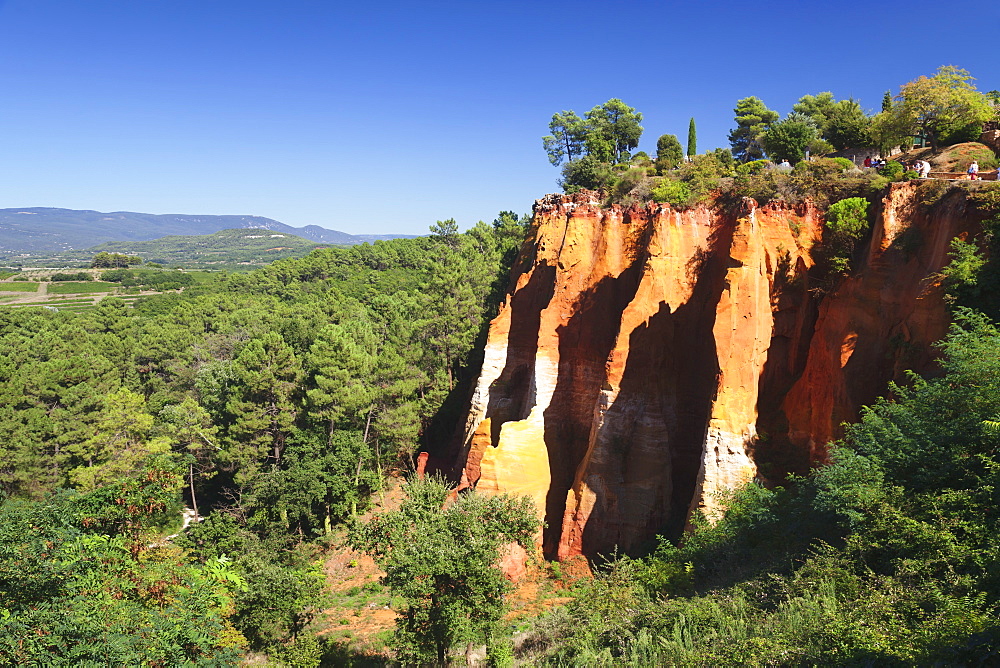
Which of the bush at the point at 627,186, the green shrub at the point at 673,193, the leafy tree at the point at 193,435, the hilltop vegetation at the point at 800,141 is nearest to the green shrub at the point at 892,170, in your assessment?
the hilltop vegetation at the point at 800,141

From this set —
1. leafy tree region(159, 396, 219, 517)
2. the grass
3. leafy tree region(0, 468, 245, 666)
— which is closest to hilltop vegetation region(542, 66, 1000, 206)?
leafy tree region(0, 468, 245, 666)

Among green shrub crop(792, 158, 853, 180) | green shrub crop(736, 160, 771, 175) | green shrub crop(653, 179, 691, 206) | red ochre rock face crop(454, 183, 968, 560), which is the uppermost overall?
green shrub crop(736, 160, 771, 175)

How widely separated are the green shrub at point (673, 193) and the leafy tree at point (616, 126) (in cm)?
1876

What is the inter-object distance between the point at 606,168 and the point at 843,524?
28.8 m

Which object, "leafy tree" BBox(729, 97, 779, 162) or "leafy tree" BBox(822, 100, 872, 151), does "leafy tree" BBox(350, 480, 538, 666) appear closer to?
"leafy tree" BBox(822, 100, 872, 151)

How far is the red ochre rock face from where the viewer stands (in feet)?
55.0

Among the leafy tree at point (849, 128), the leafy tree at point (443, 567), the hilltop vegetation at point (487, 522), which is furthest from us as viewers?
the leafy tree at point (849, 128)

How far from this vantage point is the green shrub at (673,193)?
78.8ft

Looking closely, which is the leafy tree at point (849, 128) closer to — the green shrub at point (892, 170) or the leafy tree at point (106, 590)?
the green shrub at point (892, 170)

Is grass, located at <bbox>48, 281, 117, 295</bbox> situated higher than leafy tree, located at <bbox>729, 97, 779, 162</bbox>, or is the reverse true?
leafy tree, located at <bbox>729, 97, 779, 162</bbox>

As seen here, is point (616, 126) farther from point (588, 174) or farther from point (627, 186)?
point (627, 186)

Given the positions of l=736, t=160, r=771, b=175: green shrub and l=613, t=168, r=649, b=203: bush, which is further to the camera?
l=613, t=168, r=649, b=203: bush

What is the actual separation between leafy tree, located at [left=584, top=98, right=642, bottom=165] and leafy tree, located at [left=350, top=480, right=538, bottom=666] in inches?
1326

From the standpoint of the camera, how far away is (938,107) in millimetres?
22859
